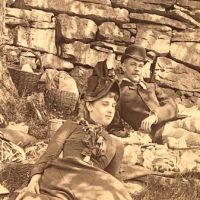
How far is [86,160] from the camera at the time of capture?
4.05 metres

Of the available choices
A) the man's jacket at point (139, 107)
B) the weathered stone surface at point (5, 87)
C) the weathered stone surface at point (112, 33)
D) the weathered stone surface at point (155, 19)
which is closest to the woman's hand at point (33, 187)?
the man's jacket at point (139, 107)

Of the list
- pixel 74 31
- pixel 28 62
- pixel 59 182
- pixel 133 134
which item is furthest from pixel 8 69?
pixel 59 182

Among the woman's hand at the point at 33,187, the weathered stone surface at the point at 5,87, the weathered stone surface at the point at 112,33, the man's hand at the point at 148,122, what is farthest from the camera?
the weathered stone surface at the point at 112,33

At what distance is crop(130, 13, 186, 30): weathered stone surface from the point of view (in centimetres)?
703

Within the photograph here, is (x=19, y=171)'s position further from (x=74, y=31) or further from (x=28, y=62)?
(x=74, y=31)

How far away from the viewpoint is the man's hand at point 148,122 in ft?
16.6

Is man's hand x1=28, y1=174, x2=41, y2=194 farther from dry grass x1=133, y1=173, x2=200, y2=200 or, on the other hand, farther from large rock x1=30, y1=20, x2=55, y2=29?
large rock x1=30, y1=20, x2=55, y2=29

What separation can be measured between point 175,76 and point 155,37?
46cm

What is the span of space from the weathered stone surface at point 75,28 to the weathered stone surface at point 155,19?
467 millimetres

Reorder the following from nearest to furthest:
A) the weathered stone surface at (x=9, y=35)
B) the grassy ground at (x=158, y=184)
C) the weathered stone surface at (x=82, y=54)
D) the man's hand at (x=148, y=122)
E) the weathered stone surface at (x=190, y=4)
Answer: the grassy ground at (x=158, y=184)
the man's hand at (x=148, y=122)
the weathered stone surface at (x=9, y=35)
the weathered stone surface at (x=82, y=54)
the weathered stone surface at (x=190, y=4)

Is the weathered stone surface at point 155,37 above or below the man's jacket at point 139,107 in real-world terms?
above

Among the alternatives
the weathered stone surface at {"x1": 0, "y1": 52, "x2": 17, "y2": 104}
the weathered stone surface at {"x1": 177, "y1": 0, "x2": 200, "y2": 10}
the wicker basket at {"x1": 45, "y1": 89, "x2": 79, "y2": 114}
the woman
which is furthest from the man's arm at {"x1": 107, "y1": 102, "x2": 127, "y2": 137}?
the weathered stone surface at {"x1": 177, "y1": 0, "x2": 200, "y2": 10}

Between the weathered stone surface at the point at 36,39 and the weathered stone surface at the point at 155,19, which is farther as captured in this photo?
the weathered stone surface at the point at 155,19

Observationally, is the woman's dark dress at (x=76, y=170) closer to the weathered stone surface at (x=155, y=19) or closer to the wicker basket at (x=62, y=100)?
the wicker basket at (x=62, y=100)
